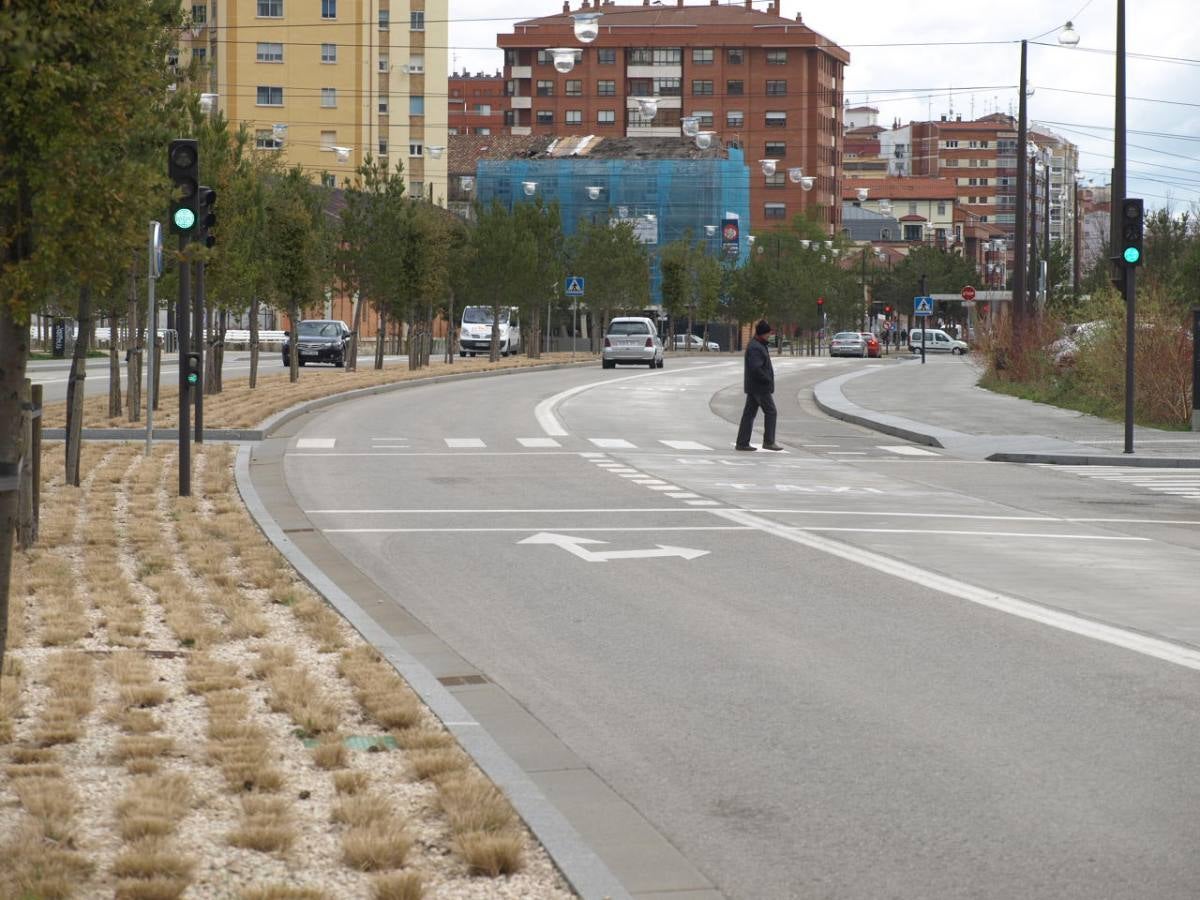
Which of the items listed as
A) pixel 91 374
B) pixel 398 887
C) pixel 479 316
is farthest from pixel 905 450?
pixel 479 316

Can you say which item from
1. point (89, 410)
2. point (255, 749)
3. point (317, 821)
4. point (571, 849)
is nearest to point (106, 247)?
point (255, 749)

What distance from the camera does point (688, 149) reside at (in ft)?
426

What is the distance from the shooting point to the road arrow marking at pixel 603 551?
1343cm

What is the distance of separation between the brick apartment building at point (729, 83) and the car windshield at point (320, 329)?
89264 mm

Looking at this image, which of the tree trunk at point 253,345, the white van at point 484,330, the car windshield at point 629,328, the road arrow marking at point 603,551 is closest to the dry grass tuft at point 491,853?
the road arrow marking at point 603,551

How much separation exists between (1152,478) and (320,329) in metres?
44.7

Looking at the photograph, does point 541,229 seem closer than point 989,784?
No

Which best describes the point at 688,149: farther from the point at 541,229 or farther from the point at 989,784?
the point at 989,784

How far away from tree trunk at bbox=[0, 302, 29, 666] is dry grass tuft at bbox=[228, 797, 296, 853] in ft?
6.41

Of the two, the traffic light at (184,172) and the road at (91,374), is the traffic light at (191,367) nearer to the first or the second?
the traffic light at (184,172)

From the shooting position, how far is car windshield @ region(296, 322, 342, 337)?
62.8m

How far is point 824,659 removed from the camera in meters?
9.20

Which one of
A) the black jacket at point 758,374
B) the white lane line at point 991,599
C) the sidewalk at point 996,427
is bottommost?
the white lane line at point 991,599

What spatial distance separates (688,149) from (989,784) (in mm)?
125222
